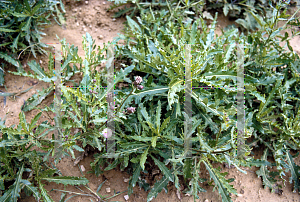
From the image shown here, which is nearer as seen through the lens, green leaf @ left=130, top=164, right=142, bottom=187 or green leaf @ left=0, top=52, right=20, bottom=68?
green leaf @ left=130, top=164, right=142, bottom=187

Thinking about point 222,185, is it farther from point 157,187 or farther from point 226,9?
point 226,9

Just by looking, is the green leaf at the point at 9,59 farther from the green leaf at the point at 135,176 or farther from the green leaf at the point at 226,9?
the green leaf at the point at 226,9

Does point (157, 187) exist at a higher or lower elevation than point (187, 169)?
lower

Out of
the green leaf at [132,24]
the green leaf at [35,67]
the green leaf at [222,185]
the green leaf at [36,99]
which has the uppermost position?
the green leaf at [132,24]

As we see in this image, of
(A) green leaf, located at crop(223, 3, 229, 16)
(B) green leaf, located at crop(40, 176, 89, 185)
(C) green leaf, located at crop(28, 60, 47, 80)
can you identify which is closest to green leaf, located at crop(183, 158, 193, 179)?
(B) green leaf, located at crop(40, 176, 89, 185)

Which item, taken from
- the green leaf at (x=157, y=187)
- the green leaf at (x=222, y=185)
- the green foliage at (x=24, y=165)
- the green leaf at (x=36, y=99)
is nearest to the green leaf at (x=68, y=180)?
the green foliage at (x=24, y=165)

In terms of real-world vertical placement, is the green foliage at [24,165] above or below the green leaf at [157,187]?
above

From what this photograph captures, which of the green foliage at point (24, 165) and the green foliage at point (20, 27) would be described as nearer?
the green foliage at point (24, 165)

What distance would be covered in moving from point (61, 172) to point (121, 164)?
648mm

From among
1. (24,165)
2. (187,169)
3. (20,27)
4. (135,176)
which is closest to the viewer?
(187,169)

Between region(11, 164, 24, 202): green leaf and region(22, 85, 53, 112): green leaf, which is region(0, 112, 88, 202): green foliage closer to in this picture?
region(11, 164, 24, 202): green leaf

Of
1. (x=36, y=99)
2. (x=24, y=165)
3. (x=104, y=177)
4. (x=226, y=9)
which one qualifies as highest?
(x=226, y=9)

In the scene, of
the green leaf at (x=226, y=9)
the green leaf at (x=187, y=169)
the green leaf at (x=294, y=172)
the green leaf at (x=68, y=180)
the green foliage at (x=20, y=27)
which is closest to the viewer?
the green leaf at (x=187, y=169)

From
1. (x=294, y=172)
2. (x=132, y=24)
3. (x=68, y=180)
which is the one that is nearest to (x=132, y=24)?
(x=132, y=24)
